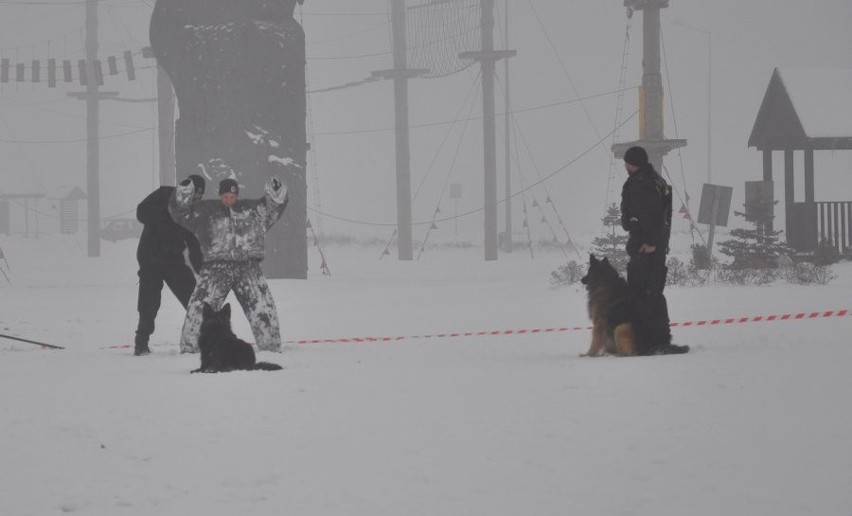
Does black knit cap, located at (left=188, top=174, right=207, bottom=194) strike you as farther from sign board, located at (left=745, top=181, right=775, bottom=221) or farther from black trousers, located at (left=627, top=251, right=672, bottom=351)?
sign board, located at (left=745, top=181, right=775, bottom=221)

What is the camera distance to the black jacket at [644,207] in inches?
378

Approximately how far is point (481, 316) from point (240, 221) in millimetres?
6301

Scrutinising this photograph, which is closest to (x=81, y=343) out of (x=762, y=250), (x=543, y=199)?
(x=762, y=250)

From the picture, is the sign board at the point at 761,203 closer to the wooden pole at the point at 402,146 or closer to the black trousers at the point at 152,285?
the black trousers at the point at 152,285

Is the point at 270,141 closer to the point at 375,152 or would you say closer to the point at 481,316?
the point at 481,316

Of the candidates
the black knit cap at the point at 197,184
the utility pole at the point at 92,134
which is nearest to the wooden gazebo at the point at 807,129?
the black knit cap at the point at 197,184

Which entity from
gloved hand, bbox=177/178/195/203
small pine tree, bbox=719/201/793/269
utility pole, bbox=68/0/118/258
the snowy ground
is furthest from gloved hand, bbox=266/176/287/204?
utility pole, bbox=68/0/118/258

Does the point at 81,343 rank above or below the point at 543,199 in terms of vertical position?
below

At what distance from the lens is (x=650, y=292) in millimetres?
9727

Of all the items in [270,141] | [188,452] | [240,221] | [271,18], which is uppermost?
[271,18]

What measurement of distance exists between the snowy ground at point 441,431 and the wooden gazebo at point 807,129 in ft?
48.4

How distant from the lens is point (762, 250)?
23.1m

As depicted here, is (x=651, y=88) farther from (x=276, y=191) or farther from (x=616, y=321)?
(x=616, y=321)

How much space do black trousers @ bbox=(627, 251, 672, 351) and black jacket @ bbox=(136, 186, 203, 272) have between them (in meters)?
4.46
